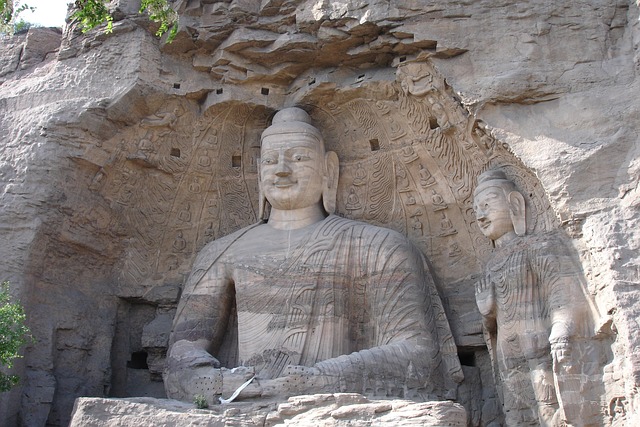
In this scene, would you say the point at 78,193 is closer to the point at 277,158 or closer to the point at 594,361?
the point at 277,158

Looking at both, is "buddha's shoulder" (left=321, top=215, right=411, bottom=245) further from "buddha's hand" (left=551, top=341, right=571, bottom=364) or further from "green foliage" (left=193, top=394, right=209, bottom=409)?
"green foliage" (left=193, top=394, right=209, bottom=409)

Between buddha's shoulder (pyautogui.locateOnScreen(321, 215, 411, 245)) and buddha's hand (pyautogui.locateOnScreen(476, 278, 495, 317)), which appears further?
buddha's shoulder (pyautogui.locateOnScreen(321, 215, 411, 245))

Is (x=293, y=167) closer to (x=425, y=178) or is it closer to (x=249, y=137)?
(x=249, y=137)

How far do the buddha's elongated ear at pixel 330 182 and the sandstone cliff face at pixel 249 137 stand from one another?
136 millimetres

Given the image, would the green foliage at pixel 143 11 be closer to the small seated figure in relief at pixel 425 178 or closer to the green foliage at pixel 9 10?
the green foliage at pixel 9 10

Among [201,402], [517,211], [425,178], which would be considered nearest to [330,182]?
[425,178]

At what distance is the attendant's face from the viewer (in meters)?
8.32

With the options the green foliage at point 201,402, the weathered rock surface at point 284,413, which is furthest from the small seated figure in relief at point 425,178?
the green foliage at point 201,402

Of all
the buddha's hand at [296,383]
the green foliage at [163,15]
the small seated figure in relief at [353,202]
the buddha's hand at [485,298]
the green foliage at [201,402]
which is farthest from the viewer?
the small seated figure in relief at [353,202]

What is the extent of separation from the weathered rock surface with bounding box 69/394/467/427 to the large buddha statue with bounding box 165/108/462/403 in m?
0.58

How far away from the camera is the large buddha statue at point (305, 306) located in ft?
23.1

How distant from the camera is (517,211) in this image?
739 centimetres

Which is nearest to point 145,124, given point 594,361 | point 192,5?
point 192,5

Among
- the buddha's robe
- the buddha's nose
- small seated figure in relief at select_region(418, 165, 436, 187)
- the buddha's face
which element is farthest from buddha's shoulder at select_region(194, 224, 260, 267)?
the buddha's face
